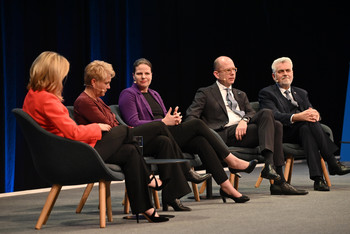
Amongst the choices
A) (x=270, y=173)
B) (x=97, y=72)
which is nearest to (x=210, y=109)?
(x=270, y=173)

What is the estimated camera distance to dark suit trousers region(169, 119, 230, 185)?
409cm

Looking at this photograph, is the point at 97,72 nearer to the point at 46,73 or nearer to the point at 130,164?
the point at 46,73

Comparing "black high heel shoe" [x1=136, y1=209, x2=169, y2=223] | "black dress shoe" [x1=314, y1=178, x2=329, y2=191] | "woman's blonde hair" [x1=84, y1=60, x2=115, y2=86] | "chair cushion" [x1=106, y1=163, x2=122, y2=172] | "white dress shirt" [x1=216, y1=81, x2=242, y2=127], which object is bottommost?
"black dress shoe" [x1=314, y1=178, x2=329, y2=191]

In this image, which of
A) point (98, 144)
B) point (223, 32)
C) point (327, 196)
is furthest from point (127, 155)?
point (223, 32)

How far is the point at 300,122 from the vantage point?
4863 millimetres

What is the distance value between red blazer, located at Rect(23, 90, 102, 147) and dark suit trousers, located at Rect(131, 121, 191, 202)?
2.06ft

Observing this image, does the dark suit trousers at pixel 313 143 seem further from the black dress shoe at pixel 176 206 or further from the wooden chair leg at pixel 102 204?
the wooden chair leg at pixel 102 204

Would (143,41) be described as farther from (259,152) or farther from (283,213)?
(283,213)

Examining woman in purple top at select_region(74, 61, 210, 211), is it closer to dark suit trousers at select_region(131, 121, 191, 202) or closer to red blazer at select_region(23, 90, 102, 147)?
dark suit trousers at select_region(131, 121, 191, 202)

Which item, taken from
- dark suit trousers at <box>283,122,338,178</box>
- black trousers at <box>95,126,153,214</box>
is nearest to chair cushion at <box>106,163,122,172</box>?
black trousers at <box>95,126,153,214</box>

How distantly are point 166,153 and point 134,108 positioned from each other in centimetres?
73

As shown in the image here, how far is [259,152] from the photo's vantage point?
4.54 metres

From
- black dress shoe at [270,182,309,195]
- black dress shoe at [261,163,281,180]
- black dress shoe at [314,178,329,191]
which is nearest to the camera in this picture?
black dress shoe at [261,163,281,180]

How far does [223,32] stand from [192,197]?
3238 mm
